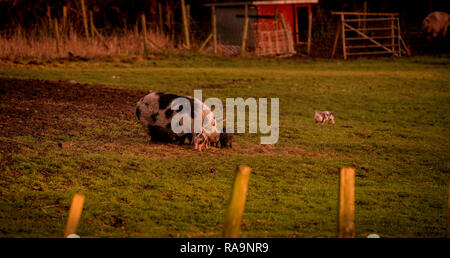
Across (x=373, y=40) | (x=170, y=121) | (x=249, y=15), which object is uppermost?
(x=249, y=15)

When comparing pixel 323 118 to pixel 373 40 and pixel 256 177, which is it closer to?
pixel 256 177

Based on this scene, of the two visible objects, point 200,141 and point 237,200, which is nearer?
point 237,200

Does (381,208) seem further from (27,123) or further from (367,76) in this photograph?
(367,76)

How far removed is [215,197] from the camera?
883 centimetres

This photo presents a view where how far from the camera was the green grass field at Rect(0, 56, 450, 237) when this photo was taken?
7695 millimetres

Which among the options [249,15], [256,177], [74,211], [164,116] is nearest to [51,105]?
[164,116]

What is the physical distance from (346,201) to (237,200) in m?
0.97

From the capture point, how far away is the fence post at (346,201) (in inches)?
192

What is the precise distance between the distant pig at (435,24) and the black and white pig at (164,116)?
23.7 meters

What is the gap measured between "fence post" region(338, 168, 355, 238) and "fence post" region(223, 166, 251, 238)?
82 cm

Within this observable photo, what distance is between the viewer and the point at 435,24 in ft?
107

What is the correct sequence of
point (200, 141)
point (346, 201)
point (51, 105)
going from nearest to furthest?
point (346, 201) < point (200, 141) < point (51, 105)

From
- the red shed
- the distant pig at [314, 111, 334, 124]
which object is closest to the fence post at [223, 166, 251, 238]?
the distant pig at [314, 111, 334, 124]

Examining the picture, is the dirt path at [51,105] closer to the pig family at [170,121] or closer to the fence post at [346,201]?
the pig family at [170,121]
